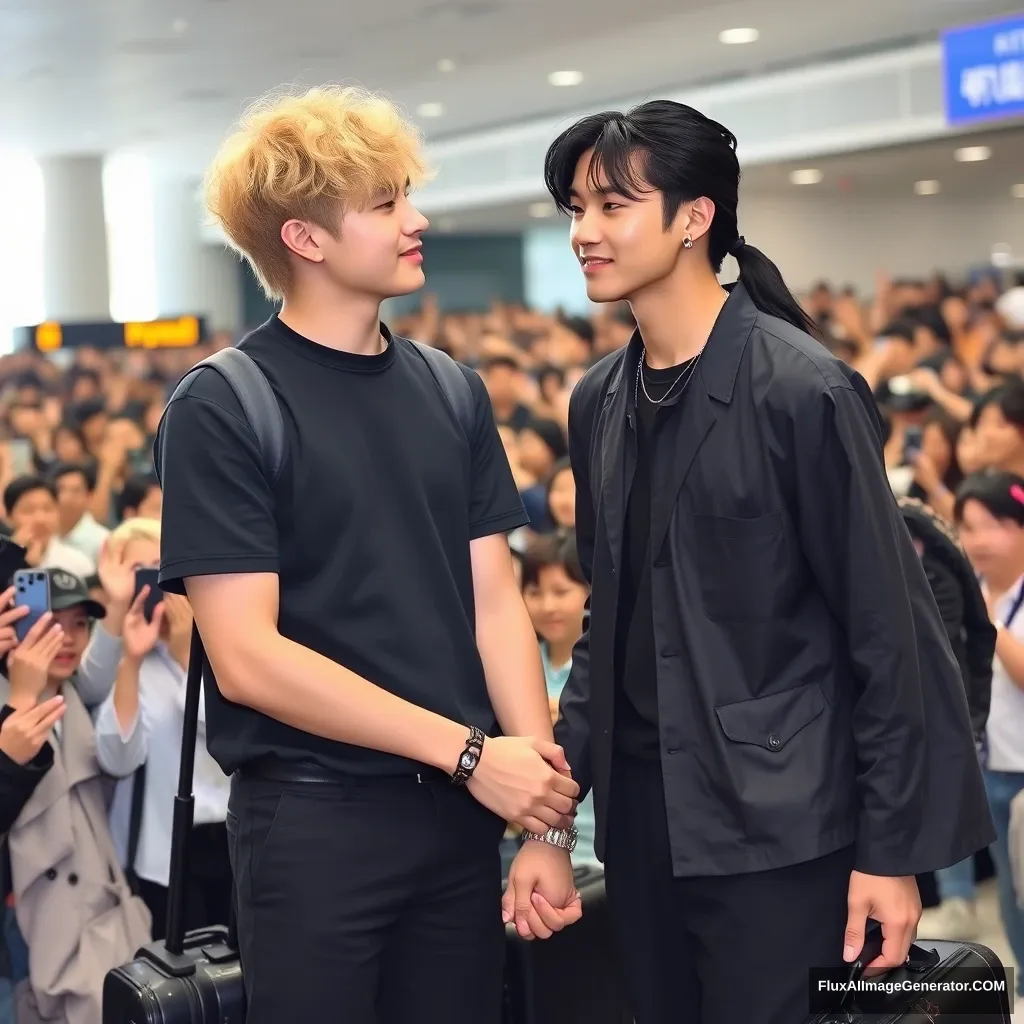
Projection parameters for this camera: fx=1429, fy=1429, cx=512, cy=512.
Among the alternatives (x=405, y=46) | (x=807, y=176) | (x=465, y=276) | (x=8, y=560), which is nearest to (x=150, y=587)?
(x=8, y=560)

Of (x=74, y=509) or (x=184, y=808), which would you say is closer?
(x=184, y=808)

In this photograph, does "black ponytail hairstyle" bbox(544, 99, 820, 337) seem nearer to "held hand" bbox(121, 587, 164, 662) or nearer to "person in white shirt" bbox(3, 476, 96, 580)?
"held hand" bbox(121, 587, 164, 662)

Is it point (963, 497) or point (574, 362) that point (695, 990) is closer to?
point (963, 497)

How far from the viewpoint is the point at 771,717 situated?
1.78 metres

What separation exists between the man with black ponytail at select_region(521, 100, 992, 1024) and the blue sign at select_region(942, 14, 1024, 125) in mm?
8601

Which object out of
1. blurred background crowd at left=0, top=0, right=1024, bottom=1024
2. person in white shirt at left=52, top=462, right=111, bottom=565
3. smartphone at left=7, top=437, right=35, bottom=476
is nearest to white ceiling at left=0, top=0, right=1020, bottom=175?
blurred background crowd at left=0, top=0, right=1024, bottom=1024

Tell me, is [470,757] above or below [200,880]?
above

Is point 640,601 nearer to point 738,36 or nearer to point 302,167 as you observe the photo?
point 302,167

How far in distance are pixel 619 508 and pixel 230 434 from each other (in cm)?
54

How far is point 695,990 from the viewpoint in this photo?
6.34 feet

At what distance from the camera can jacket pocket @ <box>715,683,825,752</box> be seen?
1.77m

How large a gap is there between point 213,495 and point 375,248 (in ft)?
1.28

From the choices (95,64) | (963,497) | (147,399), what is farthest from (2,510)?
(95,64)

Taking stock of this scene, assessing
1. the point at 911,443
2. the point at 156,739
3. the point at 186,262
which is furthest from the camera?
the point at 186,262
